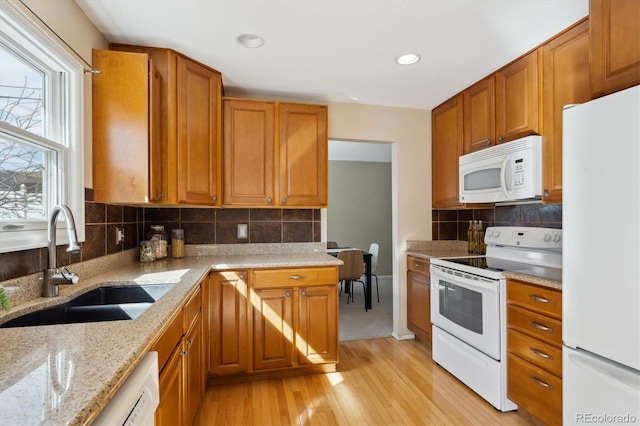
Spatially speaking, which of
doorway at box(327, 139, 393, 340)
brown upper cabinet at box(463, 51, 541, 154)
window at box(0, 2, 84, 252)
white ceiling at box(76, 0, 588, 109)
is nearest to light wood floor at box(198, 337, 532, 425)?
window at box(0, 2, 84, 252)

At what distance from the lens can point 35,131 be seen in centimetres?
147

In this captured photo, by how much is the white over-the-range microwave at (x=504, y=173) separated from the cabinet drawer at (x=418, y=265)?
0.65m

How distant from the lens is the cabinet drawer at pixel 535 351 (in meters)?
1.66

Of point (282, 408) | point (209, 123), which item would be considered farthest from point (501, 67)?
point (282, 408)

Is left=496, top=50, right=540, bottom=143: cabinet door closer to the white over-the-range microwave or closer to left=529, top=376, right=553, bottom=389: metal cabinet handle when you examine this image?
the white over-the-range microwave

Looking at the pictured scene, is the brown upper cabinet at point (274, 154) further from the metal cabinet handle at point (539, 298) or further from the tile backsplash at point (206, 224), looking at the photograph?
the metal cabinet handle at point (539, 298)

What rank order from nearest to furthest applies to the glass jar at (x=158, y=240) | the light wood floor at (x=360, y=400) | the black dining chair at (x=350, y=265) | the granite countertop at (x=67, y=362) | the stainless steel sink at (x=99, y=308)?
the granite countertop at (x=67, y=362) < the stainless steel sink at (x=99, y=308) < the light wood floor at (x=360, y=400) < the glass jar at (x=158, y=240) < the black dining chair at (x=350, y=265)

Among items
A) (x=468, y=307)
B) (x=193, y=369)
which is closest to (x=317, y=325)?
(x=193, y=369)

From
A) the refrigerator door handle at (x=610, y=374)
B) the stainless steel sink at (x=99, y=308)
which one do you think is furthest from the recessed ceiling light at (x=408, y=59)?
the stainless steel sink at (x=99, y=308)

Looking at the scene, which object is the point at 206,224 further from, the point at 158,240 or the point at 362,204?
the point at 362,204

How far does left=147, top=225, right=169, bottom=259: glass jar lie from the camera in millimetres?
2474

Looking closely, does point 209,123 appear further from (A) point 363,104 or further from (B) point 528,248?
(B) point 528,248

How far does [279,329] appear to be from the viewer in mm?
2346

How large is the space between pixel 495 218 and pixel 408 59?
5.38ft
